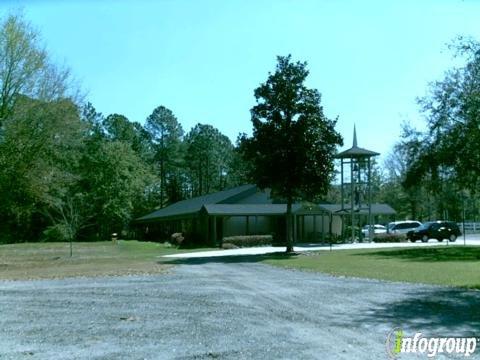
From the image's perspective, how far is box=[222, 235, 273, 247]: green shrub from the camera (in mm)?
43062

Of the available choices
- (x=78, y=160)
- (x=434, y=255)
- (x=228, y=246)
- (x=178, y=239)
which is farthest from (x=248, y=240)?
(x=78, y=160)

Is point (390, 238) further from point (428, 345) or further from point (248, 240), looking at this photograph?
point (428, 345)

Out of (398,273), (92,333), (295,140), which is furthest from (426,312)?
(295,140)

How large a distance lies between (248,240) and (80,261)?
1396 centimetres

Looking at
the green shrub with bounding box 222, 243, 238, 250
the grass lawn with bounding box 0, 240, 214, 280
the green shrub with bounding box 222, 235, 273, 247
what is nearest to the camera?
the grass lawn with bounding box 0, 240, 214, 280

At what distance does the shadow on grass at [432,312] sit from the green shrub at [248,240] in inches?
1146

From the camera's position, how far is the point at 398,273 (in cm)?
2000

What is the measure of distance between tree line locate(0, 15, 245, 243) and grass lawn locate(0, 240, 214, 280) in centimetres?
258

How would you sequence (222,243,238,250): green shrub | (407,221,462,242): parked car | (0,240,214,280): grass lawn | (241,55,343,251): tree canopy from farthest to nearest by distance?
(407,221,462,242): parked car < (222,243,238,250): green shrub < (241,55,343,251): tree canopy < (0,240,214,280): grass lawn

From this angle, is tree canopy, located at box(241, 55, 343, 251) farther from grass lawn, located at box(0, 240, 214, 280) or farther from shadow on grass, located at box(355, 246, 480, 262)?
grass lawn, located at box(0, 240, 214, 280)

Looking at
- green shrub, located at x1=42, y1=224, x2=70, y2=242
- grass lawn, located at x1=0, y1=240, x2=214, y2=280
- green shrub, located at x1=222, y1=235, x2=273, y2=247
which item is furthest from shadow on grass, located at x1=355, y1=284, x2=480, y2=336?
green shrub, located at x1=42, y1=224, x2=70, y2=242

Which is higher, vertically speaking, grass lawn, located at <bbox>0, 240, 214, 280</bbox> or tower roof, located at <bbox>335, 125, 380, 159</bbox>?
tower roof, located at <bbox>335, 125, 380, 159</bbox>

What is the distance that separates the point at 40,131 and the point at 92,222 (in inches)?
1703

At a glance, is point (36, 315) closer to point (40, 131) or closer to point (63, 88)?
point (40, 131)
